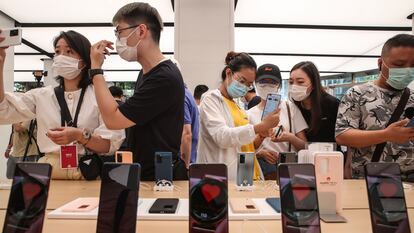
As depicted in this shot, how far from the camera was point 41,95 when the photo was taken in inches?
63.4

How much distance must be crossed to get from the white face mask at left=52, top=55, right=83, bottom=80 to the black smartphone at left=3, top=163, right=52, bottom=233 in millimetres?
953

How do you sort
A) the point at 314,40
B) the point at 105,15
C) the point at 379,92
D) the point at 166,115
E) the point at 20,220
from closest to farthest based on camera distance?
1. the point at 20,220
2. the point at 166,115
3. the point at 379,92
4. the point at 105,15
5. the point at 314,40

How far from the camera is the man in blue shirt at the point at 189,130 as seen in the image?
2.20m

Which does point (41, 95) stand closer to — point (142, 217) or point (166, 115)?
point (166, 115)

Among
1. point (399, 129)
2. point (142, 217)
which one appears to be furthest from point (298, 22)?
point (142, 217)

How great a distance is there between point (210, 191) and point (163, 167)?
0.64m

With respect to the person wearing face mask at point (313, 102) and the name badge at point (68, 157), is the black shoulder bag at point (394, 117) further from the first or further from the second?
the name badge at point (68, 157)

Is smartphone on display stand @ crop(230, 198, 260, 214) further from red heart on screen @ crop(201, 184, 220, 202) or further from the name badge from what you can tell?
the name badge

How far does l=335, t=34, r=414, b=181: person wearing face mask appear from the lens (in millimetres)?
1691

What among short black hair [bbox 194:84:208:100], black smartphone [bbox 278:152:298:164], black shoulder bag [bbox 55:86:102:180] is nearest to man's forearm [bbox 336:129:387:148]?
black smartphone [bbox 278:152:298:164]

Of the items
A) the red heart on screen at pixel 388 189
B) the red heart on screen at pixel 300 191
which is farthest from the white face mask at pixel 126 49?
the red heart on screen at pixel 388 189

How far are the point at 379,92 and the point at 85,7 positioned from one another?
405 centimetres

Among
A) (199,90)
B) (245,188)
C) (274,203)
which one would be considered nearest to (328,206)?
(274,203)

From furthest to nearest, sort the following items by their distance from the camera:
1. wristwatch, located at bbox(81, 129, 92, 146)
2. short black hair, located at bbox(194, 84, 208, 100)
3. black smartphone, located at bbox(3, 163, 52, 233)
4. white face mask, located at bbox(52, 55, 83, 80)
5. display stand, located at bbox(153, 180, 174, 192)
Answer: short black hair, located at bbox(194, 84, 208, 100) → white face mask, located at bbox(52, 55, 83, 80) → wristwatch, located at bbox(81, 129, 92, 146) → display stand, located at bbox(153, 180, 174, 192) → black smartphone, located at bbox(3, 163, 52, 233)
